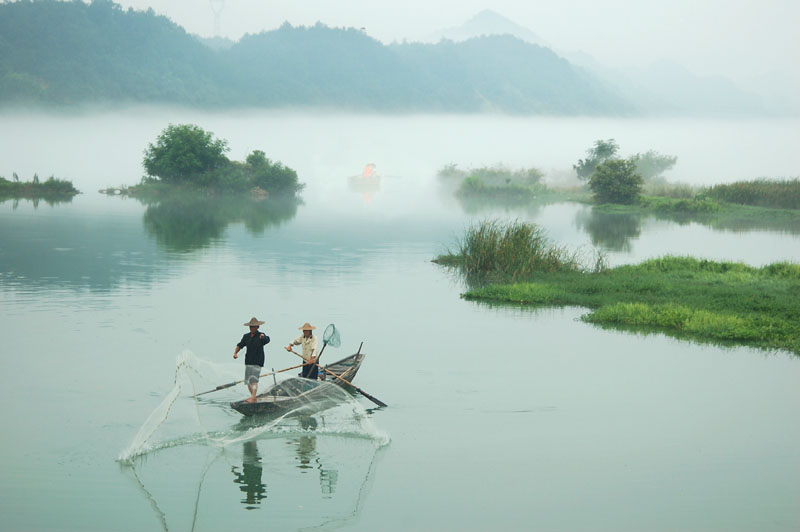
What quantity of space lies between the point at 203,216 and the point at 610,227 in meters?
31.2

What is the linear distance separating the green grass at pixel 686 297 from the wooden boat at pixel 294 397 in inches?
422

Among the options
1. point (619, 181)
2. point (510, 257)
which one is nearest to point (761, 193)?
point (619, 181)

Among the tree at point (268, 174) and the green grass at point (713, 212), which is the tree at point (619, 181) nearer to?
the green grass at point (713, 212)

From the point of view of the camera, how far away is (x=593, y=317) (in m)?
24.6

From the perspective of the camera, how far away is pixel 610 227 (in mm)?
62281

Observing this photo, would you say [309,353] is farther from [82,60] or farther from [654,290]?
[82,60]

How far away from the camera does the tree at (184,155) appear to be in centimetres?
8906

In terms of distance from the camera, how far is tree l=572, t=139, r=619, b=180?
107 meters

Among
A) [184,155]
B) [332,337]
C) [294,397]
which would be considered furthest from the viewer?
[184,155]

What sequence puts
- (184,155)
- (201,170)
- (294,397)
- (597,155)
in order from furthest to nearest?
1. (597,155)
2. (201,170)
3. (184,155)
4. (294,397)


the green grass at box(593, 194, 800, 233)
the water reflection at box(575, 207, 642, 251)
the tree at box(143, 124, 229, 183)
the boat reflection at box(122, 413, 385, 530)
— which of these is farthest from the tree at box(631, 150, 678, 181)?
Answer: the boat reflection at box(122, 413, 385, 530)

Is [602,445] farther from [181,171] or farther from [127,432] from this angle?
[181,171]

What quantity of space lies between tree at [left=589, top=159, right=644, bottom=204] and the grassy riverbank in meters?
48.8

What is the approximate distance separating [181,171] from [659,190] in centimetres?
5292
